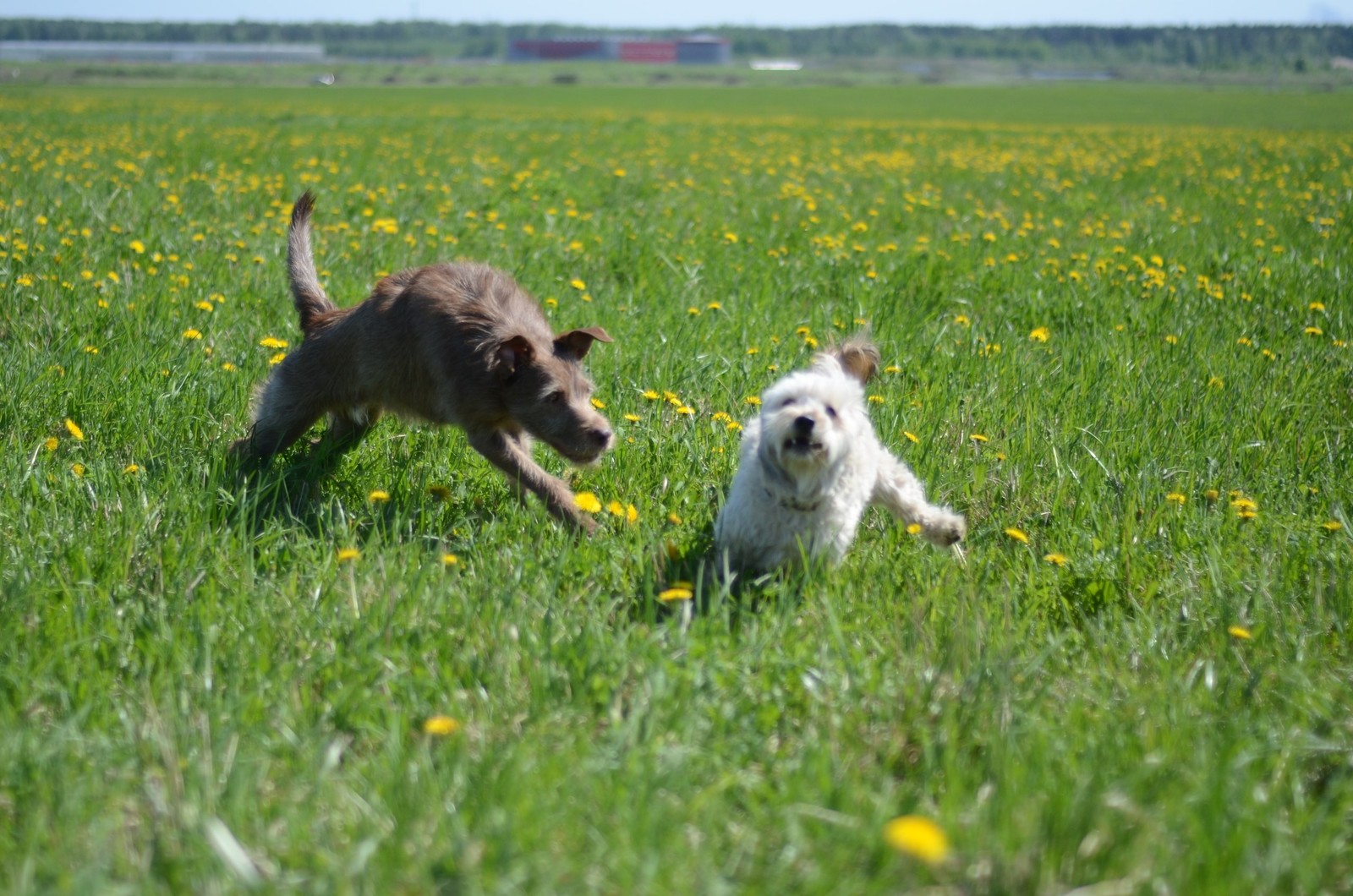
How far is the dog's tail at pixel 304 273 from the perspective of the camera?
4621 mm

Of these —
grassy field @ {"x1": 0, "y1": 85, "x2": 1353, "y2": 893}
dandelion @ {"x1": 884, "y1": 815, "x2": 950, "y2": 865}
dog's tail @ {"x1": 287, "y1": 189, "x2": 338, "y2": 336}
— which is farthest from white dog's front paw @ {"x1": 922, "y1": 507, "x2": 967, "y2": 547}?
dog's tail @ {"x1": 287, "y1": 189, "x2": 338, "y2": 336}

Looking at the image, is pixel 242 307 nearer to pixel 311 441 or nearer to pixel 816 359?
pixel 311 441

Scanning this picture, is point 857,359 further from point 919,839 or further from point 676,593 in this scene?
point 919,839

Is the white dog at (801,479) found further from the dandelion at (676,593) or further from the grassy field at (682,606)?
the dandelion at (676,593)

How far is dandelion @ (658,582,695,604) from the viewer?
285 centimetres

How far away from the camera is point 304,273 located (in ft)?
15.5

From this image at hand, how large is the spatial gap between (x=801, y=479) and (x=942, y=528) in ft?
2.18

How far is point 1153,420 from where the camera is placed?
459cm

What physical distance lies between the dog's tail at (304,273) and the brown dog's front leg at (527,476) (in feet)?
3.62

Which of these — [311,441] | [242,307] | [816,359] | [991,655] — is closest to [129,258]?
[242,307]

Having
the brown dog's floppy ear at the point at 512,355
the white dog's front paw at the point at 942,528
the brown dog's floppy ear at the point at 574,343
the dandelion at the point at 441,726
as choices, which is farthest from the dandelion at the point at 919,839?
the brown dog's floppy ear at the point at 574,343

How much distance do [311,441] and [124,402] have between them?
0.74 m

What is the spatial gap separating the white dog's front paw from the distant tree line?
5489 inches

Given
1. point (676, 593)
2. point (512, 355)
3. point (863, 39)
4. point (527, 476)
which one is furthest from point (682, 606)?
point (863, 39)
